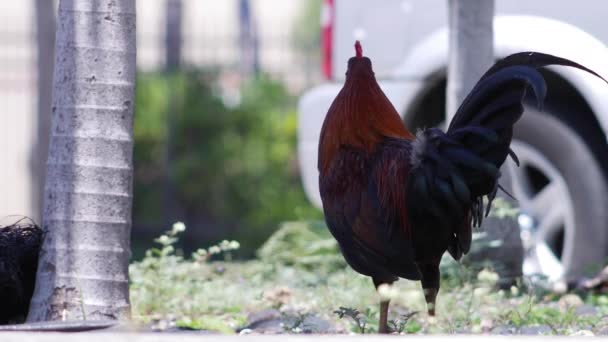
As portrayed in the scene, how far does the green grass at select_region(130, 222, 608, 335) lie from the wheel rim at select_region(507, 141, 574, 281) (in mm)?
918

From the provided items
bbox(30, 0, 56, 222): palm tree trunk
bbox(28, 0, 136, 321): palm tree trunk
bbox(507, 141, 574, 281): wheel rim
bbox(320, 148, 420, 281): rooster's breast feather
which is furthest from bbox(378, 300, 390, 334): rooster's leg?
bbox(30, 0, 56, 222): palm tree trunk

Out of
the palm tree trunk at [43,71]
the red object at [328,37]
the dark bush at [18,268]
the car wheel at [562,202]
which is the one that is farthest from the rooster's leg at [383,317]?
the palm tree trunk at [43,71]

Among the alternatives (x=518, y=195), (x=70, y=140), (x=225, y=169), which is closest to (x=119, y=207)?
(x=70, y=140)

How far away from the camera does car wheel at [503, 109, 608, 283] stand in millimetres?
6531

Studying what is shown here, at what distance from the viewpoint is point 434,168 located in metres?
4.05

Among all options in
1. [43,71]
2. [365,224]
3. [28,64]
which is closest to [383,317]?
[365,224]

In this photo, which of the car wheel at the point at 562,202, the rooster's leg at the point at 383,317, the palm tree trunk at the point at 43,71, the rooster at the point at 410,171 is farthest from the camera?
the palm tree trunk at the point at 43,71

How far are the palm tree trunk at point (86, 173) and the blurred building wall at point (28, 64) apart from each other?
6.38 meters

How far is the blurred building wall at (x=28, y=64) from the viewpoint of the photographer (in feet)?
45.7

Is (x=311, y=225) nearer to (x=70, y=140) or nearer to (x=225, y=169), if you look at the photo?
(x=70, y=140)

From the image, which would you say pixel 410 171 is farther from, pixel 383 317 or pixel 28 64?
pixel 28 64

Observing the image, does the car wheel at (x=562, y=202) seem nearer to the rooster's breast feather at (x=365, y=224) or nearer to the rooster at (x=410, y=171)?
the rooster at (x=410, y=171)

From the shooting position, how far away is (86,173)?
4617mm

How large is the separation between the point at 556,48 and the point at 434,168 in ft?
8.13
